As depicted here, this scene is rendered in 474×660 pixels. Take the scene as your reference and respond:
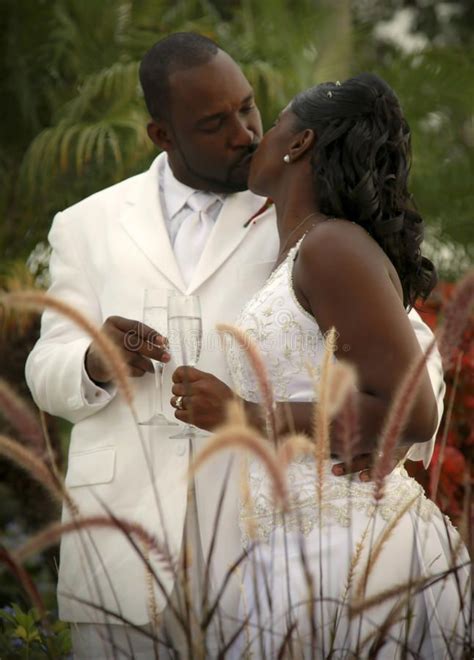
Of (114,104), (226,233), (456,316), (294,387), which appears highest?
(456,316)

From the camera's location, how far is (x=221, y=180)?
4.10 m

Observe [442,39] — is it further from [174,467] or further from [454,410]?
[174,467]

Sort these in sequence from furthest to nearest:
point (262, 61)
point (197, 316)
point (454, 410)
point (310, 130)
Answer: point (262, 61)
point (454, 410)
point (310, 130)
point (197, 316)

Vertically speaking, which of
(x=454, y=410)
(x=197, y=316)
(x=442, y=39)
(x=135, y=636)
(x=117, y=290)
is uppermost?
(x=197, y=316)

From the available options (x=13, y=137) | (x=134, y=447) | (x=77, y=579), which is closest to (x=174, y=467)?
(x=134, y=447)

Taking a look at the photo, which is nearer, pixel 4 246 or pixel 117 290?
pixel 117 290

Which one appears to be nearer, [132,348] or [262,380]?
[262,380]

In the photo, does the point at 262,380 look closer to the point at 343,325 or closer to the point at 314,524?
the point at 343,325

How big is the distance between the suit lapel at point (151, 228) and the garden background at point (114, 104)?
357 cm

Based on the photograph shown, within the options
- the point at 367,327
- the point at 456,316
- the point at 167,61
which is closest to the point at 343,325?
the point at 367,327

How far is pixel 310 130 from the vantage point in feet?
11.5

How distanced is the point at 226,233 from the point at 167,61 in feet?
2.45

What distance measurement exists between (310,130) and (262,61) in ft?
17.1

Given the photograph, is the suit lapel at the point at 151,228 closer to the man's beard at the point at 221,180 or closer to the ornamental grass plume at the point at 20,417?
the man's beard at the point at 221,180
